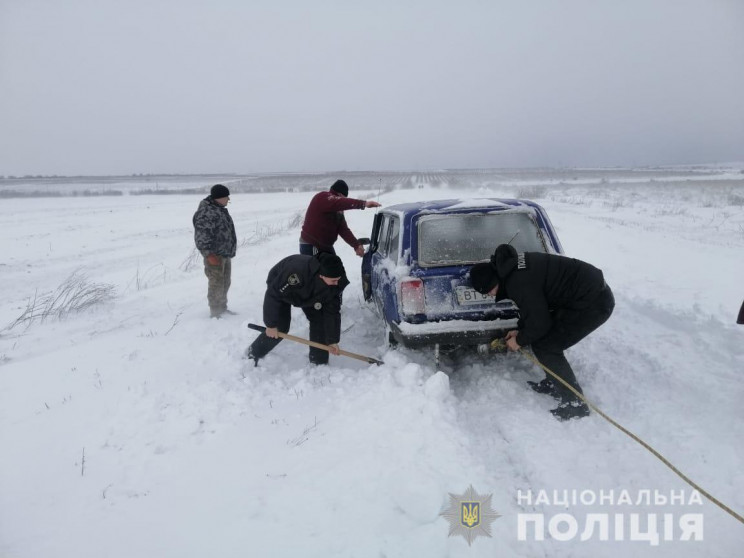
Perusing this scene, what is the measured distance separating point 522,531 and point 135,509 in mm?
2154

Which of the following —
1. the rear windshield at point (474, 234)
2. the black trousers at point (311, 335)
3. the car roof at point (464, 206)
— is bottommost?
the black trousers at point (311, 335)

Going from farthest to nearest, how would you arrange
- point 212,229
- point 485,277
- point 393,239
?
point 212,229 → point 393,239 → point 485,277

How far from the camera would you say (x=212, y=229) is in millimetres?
5215

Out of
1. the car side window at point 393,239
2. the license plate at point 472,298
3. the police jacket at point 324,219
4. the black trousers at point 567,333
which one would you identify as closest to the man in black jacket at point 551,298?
the black trousers at point 567,333

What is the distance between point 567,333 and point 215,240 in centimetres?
417

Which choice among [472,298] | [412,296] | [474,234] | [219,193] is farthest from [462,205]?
A: [219,193]

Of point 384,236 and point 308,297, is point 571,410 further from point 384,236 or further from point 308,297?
point 384,236

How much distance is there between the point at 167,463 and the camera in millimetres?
2701

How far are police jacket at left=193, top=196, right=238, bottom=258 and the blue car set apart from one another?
223 centimetres

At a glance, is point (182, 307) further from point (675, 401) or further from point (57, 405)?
point (675, 401)

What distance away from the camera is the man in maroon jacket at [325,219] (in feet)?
17.6

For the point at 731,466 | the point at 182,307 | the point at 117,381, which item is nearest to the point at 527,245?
the point at 731,466

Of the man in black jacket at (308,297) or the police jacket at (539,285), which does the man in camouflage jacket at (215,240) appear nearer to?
the man in black jacket at (308,297)

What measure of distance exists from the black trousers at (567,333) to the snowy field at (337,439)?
31cm
